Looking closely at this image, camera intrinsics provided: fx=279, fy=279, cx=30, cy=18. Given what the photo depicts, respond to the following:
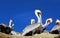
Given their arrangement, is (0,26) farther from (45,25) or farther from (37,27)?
(45,25)

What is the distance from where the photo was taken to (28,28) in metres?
21.8

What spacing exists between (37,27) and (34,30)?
0.57m

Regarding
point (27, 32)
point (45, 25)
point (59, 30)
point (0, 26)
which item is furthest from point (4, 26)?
point (45, 25)

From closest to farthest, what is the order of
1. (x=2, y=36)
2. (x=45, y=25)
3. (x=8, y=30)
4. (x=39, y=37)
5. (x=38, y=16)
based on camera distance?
(x=2, y=36) < (x=39, y=37) < (x=8, y=30) < (x=45, y=25) < (x=38, y=16)

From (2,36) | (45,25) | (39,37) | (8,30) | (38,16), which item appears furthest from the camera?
(38,16)

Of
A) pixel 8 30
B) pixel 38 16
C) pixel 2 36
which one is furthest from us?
pixel 38 16

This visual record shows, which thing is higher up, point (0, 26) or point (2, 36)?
point (0, 26)

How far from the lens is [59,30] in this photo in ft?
68.1

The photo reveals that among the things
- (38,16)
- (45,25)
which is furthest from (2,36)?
(38,16)

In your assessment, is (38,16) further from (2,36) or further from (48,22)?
(2,36)

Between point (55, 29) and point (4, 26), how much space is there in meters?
4.47

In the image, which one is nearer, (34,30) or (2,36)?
(2,36)

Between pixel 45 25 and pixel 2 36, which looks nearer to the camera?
pixel 2 36

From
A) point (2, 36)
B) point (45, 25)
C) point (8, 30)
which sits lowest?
point (2, 36)
